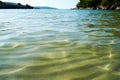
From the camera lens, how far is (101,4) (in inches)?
5034

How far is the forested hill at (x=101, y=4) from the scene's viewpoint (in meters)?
110

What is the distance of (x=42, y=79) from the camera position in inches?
127

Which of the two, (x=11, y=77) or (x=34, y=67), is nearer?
(x=11, y=77)

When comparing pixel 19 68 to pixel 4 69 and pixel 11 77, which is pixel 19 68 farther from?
pixel 11 77

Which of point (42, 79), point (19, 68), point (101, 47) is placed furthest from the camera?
point (101, 47)

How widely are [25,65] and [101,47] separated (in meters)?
2.30

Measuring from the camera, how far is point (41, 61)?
4.21 metres

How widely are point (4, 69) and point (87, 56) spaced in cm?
179

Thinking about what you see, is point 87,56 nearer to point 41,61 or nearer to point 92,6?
point 41,61

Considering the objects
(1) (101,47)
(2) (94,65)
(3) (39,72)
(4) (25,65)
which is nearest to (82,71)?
(2) (94,65)

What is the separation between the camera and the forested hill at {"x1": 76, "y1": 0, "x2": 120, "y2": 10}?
110 m

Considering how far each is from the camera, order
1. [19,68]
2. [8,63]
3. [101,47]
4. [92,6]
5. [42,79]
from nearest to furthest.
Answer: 1. [42,79]
2. [19,68]
3. [8,63]
4. [101,47]
5. [92,6]

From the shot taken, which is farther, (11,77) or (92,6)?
(92,6)

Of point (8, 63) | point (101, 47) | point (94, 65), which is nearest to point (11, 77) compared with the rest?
point (8, 63)
